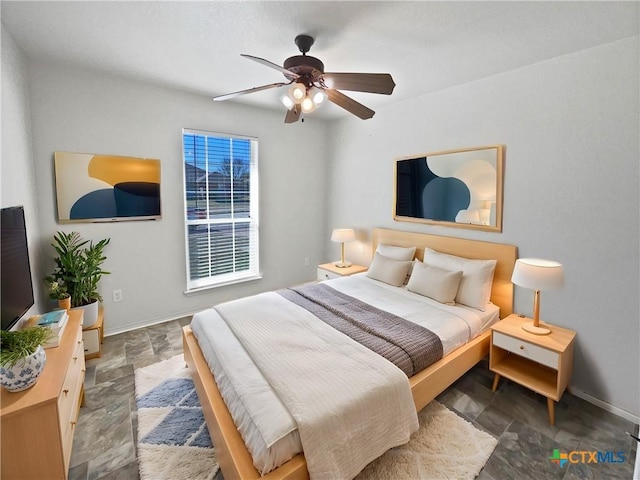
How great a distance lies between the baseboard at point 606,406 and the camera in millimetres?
2042

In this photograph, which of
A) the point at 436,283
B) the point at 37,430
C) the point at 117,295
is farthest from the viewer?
the point at 117,295

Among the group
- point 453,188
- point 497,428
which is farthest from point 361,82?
point 497,428

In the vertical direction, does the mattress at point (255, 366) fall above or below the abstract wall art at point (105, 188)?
below

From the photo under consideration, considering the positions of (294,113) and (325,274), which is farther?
(325,274)

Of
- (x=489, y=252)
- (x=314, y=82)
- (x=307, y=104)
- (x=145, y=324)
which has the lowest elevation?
(x=145, y=324)

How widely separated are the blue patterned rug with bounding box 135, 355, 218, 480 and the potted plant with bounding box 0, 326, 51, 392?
770 millimetres

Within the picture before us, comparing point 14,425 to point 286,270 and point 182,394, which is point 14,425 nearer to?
point 182,394

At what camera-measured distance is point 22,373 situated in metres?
1.37

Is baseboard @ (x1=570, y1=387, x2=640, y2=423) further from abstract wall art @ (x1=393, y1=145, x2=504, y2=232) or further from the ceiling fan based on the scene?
the ceiling fan

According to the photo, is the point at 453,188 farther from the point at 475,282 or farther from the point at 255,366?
the point at 255,366

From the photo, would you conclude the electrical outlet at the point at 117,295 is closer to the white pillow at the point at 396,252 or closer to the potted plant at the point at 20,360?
the potted plant at the point at 20,360

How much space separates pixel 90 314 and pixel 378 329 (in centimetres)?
257

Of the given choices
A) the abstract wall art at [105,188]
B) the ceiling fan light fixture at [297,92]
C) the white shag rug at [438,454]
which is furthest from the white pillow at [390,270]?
the abstract wall art at [105,188]

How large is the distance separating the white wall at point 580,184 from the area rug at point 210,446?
1155 mm
